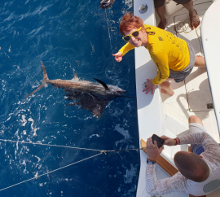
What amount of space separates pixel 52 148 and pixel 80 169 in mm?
802

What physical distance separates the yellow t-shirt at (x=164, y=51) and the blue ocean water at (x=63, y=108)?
1656mm

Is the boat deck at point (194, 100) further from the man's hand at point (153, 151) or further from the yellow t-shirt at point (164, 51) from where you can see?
the man's hand at point (153, 151)

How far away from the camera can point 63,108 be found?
150 inches

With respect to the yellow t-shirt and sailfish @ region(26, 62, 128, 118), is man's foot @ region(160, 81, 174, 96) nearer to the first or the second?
the yellow t-shirt

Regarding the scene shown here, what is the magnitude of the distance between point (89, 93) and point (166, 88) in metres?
1.61

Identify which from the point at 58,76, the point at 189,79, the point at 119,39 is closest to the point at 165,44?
the point at 189,79

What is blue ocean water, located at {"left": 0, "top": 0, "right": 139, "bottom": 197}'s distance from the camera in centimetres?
340

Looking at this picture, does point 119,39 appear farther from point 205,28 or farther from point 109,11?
point 205,28

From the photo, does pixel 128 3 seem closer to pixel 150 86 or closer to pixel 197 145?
pixel 150 86

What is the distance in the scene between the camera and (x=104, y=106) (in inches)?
139

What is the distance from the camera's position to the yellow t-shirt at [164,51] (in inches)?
67.9

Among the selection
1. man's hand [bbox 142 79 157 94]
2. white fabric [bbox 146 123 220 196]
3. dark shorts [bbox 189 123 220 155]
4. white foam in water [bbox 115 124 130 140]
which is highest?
man's hand [bbox 142 79 157 94]

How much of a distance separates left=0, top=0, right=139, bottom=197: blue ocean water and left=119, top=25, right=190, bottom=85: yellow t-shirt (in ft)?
5.43

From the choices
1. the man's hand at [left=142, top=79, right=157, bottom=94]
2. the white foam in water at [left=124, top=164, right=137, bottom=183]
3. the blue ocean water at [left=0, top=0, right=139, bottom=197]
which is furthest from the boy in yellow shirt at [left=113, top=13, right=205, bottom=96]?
the white foam in water at [left=124, top=164, right=137, bottom=183]
